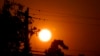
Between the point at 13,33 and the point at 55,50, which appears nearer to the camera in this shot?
the point at 13,33

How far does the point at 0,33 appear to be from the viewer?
849 inches

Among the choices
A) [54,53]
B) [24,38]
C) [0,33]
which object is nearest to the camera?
[0,33]

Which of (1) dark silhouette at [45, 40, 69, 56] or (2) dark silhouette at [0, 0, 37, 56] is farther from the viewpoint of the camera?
(1) dark silhouette at [45, 40, 69, 56]

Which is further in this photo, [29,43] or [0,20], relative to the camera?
[29,43]

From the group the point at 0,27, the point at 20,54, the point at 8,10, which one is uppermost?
the point at 8,10

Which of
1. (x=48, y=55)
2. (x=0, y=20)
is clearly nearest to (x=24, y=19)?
(x=0, y=20)

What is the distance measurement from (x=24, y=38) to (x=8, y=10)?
7.83ft

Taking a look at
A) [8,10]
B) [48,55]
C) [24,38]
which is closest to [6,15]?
[8,10]

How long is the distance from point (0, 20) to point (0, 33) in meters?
0.94

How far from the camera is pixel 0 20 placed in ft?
71.5

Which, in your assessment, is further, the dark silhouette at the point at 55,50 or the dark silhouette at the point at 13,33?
the dark silhouette at the point at 55,50

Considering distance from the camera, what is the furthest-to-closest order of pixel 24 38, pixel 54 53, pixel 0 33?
pixel 54 53 → pixel 24 38 → pixel 0 33

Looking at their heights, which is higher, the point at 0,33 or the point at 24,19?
the point at 24,19

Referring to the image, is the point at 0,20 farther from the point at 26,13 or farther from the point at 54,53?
the point at 54,53
